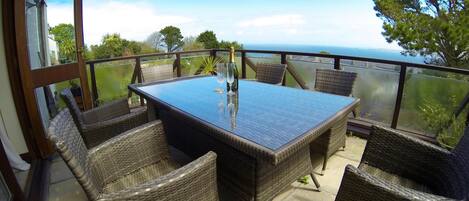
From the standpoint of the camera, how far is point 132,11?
478 inches

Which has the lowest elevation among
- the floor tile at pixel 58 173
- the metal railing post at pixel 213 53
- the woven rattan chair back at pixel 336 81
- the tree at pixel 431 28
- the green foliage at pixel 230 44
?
the floor tile at pixel 58 173

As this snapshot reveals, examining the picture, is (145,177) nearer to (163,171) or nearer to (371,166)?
(163,171)

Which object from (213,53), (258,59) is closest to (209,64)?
(213,53)

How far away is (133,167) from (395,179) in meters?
1.74

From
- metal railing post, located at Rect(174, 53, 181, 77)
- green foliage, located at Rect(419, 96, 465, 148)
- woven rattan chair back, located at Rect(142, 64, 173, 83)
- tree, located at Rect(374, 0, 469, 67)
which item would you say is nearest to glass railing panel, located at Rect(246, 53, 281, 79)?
metal railing post, located at Rect(174, 53, 181, 77)

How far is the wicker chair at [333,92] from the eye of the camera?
2.38 meters

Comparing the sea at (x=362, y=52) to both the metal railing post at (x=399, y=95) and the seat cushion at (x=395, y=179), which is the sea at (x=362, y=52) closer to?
the metal railing post at (x=399, y=95)

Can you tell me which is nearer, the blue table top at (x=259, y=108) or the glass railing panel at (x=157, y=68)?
the blue table top at (x=259, y=108)

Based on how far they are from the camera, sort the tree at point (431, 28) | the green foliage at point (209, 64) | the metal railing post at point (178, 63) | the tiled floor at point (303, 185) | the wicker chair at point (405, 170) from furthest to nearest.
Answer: the tree at point (431, 28) < the green foliage at point (209, 64) < the metal railing post at point (178, 63) < the tiled floor at point (303, 185) < the wicker chair at point (405, 170)

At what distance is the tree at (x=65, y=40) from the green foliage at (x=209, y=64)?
2347mm

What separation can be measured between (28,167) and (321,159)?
304 cm

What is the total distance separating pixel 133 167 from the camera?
180 centimetres

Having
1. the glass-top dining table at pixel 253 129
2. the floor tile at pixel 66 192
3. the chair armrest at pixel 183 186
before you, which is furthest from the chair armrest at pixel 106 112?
the chair armrest at pixel 183 186

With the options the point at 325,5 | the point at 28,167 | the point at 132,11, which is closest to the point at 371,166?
the point at 28,167
